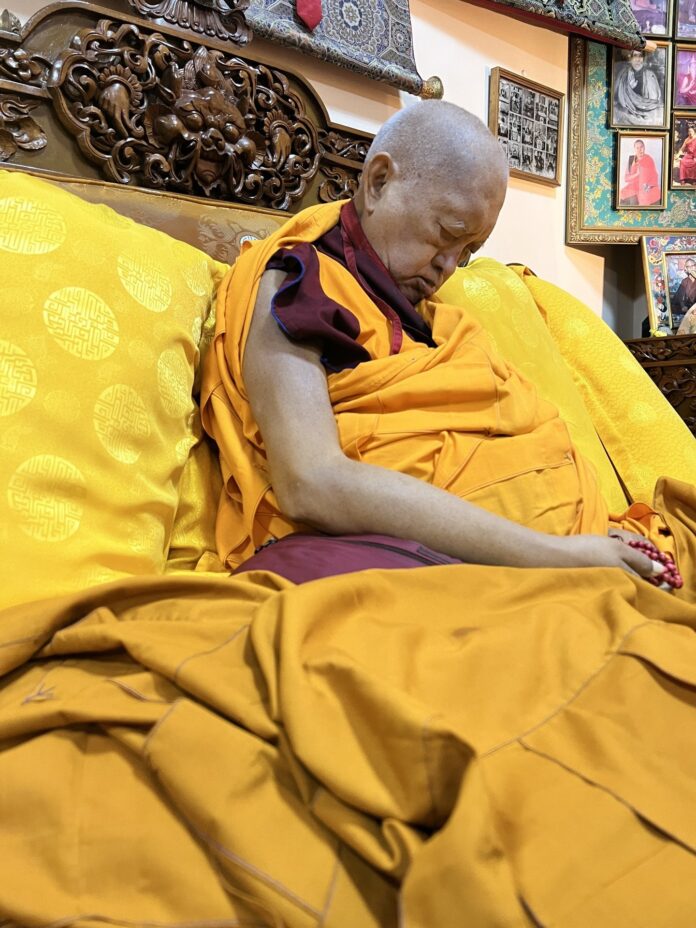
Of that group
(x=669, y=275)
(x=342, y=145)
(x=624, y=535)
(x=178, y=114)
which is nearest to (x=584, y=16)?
(x=669, y=275)

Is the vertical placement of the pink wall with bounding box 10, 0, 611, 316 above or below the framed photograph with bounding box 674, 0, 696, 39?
below

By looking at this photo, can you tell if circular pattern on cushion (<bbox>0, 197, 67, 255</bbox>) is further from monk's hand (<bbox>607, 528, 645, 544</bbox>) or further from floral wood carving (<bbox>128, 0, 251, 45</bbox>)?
monk's hand (<bbox>607, 528, 645, 544</bbox>)

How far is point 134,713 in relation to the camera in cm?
64

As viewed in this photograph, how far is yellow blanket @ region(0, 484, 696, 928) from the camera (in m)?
0.52

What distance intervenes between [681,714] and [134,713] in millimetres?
465

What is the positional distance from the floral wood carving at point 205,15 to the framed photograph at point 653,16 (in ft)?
6.77

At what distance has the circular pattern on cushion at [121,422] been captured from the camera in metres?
1.05

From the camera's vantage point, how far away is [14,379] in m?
0.98

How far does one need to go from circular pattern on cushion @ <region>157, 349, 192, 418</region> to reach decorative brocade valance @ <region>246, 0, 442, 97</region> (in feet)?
3.54

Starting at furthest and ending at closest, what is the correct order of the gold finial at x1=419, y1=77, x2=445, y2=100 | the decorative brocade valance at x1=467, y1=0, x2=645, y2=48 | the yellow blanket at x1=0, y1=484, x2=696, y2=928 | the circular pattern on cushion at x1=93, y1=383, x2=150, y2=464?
the decorative brocade valance at x1=467, y1=0, x2=645, y2=48 < the gold finial at x1=419, y1=77, x2=445, y2=100 < the circular pattern on cushion at x1=93, y1=383, x2=150, y2=464 < the yellow blanket at x1=0, y1=484, x2=696, y2=928

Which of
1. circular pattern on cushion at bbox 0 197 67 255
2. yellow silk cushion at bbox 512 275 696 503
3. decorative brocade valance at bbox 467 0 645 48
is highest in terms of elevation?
decorative brocade valance at bbox 467 0 645 48

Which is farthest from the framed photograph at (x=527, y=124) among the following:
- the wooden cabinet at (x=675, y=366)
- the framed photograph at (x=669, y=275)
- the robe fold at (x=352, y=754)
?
the robe fold at (x=352, y=754)

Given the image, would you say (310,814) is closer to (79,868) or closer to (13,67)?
(79,868)

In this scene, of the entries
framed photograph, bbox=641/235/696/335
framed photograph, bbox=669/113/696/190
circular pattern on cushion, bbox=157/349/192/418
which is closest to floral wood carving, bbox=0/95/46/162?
circular pattern on cushion, bbox=157/349/192/418
